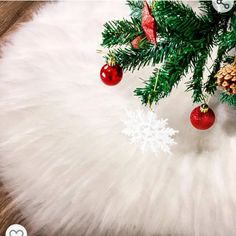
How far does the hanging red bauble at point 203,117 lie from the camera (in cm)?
68

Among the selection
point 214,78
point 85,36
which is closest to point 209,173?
point 214,78

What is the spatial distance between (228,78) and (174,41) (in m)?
0.11

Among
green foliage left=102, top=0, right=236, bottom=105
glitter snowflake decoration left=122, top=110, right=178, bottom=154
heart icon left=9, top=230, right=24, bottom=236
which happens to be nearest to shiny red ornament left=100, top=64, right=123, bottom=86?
green foliage left=102, top=0, right=236, bottom=105

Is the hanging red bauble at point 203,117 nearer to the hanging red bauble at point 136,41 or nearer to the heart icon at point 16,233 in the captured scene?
the hanging red bauble at point 136,41

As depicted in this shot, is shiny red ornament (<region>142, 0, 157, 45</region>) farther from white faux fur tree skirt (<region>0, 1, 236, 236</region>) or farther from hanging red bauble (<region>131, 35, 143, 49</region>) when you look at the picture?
white faux fur tree skirt (<region>0, 1, 236, 236</region>)

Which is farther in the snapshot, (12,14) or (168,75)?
(12,14)

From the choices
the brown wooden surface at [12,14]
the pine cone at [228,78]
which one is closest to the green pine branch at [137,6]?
the pine cone at [228,78]

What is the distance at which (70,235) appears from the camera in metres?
0.63

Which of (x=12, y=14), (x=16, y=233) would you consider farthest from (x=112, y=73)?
(x=12, y=14)

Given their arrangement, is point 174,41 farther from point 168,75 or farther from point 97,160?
point 97,160

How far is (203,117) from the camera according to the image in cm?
69

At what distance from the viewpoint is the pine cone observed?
63 centimetres

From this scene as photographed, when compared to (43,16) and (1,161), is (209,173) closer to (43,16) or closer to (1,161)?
(1,161)

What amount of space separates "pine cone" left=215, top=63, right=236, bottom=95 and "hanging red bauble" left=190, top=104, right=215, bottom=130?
6cm
